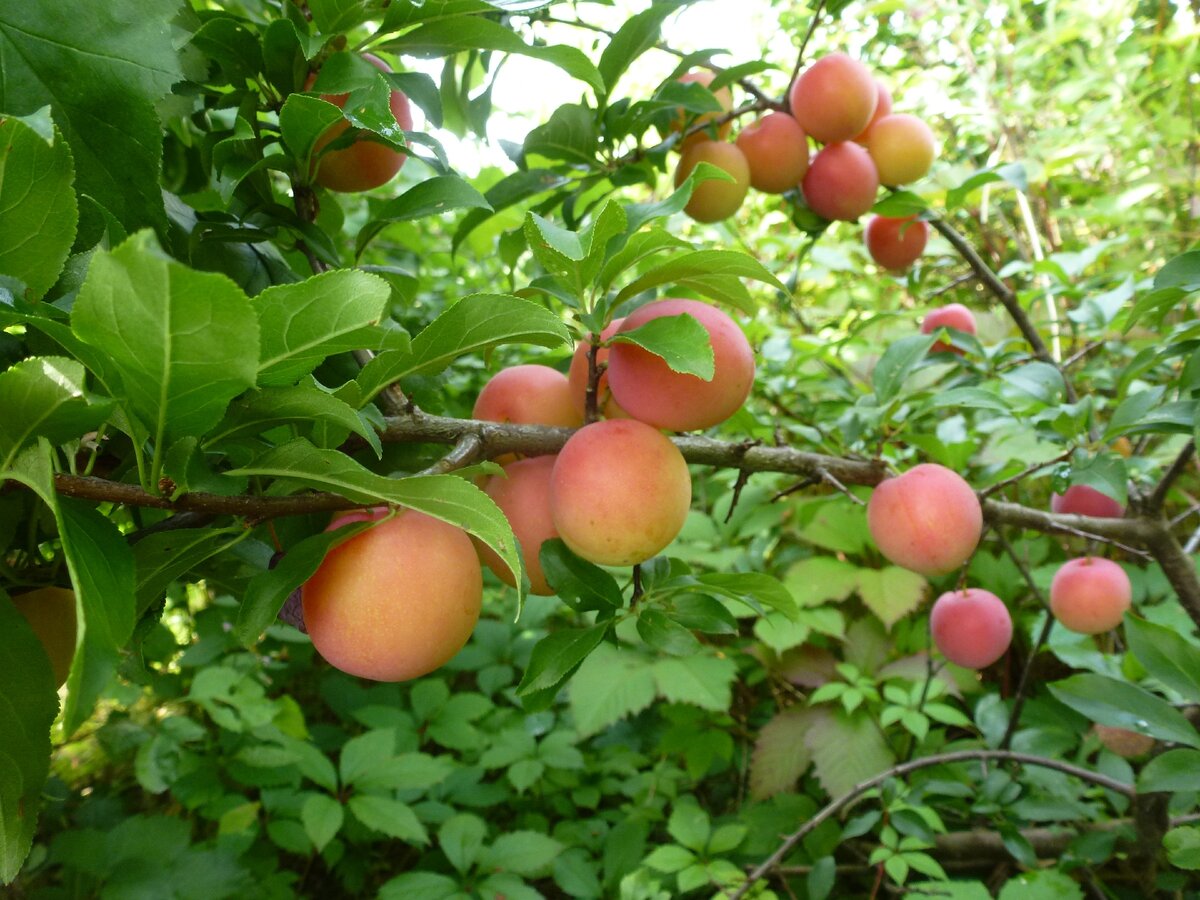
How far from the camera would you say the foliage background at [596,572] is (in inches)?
17.2

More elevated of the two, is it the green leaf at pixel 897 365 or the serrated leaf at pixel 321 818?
the green leaf at pixel 897 365

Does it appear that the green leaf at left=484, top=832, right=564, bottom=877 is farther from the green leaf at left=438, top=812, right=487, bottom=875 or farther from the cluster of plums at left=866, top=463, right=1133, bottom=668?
the cluster of plums at left=866, top=463, right=1133, bottom=668

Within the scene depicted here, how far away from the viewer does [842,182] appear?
0.92 metres

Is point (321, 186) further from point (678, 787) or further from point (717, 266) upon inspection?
point (678, 787)

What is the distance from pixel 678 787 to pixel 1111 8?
213cm

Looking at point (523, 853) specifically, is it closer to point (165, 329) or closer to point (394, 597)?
point (394, 597)

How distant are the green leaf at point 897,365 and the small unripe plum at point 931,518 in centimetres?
11

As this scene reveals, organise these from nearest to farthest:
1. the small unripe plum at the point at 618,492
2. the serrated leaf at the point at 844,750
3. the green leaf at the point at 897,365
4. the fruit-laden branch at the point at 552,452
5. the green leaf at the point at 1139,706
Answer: the fruit-laden branch at the point at 552,452 → the small unripe plum at the point at 618,492 → the green leaf at the point at 1139,706 → the green leaf at the point at 897,365 → the serrated leaf at the point at 844,750

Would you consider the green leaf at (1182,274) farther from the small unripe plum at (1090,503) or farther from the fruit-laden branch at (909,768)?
the fruit-laden branch at (909,768)

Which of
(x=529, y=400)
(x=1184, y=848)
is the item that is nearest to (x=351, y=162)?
(x=529, y=400)

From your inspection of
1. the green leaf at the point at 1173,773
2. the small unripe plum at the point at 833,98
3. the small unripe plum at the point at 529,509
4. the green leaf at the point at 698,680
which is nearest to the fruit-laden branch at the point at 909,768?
the green leaf at the point at 1173,773

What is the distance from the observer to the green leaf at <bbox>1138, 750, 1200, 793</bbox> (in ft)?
2.17

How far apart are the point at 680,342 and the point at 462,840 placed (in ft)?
3.29

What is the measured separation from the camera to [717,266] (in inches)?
19.8
